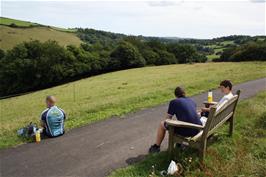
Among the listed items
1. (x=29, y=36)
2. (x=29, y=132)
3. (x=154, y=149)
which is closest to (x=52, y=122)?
(x=29, y=132)

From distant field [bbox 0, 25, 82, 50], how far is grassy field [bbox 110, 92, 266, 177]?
85.2m

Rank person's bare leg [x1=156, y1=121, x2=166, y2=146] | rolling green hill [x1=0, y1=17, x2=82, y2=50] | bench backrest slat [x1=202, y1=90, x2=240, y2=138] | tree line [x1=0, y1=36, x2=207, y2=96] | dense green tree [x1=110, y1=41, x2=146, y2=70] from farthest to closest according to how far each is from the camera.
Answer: rolling green hill [x1=0, y1=17, x2=82, y2=50] → dense green tree [x1=110, y1=41, x2=146, y2=70] → tree line [x1=0, y1=36, x2=207, y2=96] → person's bare leg [x1=156, y1=121, x2=166, y2=146] → bench backrest slat [x1=202, y1=90, x2=240, y2=138]

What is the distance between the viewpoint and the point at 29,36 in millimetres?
98500

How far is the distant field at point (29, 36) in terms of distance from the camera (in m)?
88.8

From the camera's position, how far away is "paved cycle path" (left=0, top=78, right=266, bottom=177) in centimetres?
657

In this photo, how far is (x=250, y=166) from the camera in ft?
18.8

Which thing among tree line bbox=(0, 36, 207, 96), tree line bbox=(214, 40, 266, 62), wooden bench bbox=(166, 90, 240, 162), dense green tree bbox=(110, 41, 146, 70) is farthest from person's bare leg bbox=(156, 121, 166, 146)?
dense green tree bbox=(110, 41, 146, 70)

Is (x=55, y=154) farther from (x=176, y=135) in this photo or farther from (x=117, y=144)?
(x=176, y=135)

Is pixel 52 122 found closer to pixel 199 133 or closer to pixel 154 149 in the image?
pixel 154 149

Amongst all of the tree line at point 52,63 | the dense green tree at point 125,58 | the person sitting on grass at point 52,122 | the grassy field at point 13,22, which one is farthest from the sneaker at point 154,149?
the grassy field at point 13,22

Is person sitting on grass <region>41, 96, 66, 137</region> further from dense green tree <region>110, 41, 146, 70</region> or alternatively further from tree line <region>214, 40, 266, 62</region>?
dense green tree <region>110, 41, 146, 70</region>

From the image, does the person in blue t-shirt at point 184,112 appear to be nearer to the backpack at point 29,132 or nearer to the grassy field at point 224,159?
the grassy field at point 224,159

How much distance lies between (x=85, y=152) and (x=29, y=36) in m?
98.3

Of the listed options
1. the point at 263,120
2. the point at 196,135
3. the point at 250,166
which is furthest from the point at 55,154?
the point at 263,120
